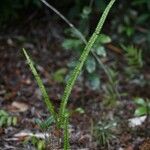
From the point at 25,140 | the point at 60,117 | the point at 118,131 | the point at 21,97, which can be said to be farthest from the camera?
the point at 21,97

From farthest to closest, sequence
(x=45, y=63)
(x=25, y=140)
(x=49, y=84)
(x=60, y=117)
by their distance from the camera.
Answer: (x=45, y=63)
(x=49, y=84)
(x=25, y=140)
(x=60, y=117)

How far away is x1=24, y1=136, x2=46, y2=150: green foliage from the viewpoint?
2.63m

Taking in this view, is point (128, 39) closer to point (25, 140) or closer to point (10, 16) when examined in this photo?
point (10, 16)

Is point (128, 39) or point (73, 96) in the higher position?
point (128, 39)

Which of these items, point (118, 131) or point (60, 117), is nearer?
point (60, 117)

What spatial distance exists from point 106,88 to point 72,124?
612 millimetres

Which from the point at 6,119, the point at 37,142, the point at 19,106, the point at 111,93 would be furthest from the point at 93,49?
the point at 37,142

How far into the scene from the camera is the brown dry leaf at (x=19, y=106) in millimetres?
3328

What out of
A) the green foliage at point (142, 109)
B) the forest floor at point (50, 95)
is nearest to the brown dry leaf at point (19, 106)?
the forest floor at point (50, 95)

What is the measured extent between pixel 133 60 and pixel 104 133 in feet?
3.10

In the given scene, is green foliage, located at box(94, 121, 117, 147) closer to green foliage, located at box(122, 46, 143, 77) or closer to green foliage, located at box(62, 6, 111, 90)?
green foliage, located at box(62, 6, 111, 90)

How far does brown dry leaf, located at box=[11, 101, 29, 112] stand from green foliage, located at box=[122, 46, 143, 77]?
816mm

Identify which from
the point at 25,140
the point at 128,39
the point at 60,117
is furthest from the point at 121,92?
the point at 60,117

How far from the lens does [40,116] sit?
10.4ft
